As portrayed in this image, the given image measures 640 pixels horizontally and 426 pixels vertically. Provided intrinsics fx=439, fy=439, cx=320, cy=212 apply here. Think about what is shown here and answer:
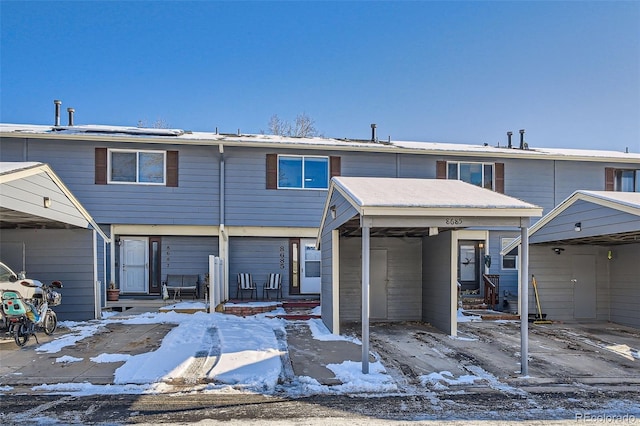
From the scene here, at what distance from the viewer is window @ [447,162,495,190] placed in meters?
13.8

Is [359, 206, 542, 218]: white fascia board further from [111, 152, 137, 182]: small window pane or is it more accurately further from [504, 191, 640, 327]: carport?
[111, 152, 137, 182]: small window pane

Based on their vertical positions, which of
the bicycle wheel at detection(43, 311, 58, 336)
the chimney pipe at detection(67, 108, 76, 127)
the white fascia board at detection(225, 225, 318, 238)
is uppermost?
the chimney pipe at detection(67, 108, 76, 127)

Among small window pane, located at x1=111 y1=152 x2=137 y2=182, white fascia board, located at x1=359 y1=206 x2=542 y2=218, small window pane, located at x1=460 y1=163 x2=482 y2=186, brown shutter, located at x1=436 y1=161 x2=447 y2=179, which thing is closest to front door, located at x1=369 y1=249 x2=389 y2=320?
white fascia board, located at x1=359 y1=206 x2=542 y2=218

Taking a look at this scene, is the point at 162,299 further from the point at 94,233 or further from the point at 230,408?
the point at 230,408

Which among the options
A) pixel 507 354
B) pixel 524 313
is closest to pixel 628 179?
pixel 507 354

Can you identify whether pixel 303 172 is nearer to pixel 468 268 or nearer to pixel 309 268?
pixel 309 268

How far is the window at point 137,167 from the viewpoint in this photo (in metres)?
12.3

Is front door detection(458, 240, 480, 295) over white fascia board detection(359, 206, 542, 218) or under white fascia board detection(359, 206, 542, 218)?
under

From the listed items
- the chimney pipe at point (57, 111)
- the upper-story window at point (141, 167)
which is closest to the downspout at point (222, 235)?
the upper-story window at point (141, 167)

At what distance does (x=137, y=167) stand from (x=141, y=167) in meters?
0.10

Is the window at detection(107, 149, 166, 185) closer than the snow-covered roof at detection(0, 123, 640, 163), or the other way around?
the snow-covered roof at detection(0, 123, 640, 163)

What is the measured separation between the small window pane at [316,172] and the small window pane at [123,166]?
4.86 m

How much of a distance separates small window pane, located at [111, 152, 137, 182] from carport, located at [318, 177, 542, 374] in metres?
5.86

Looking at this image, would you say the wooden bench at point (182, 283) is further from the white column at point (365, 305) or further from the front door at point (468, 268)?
the front door at point (468, 268)
